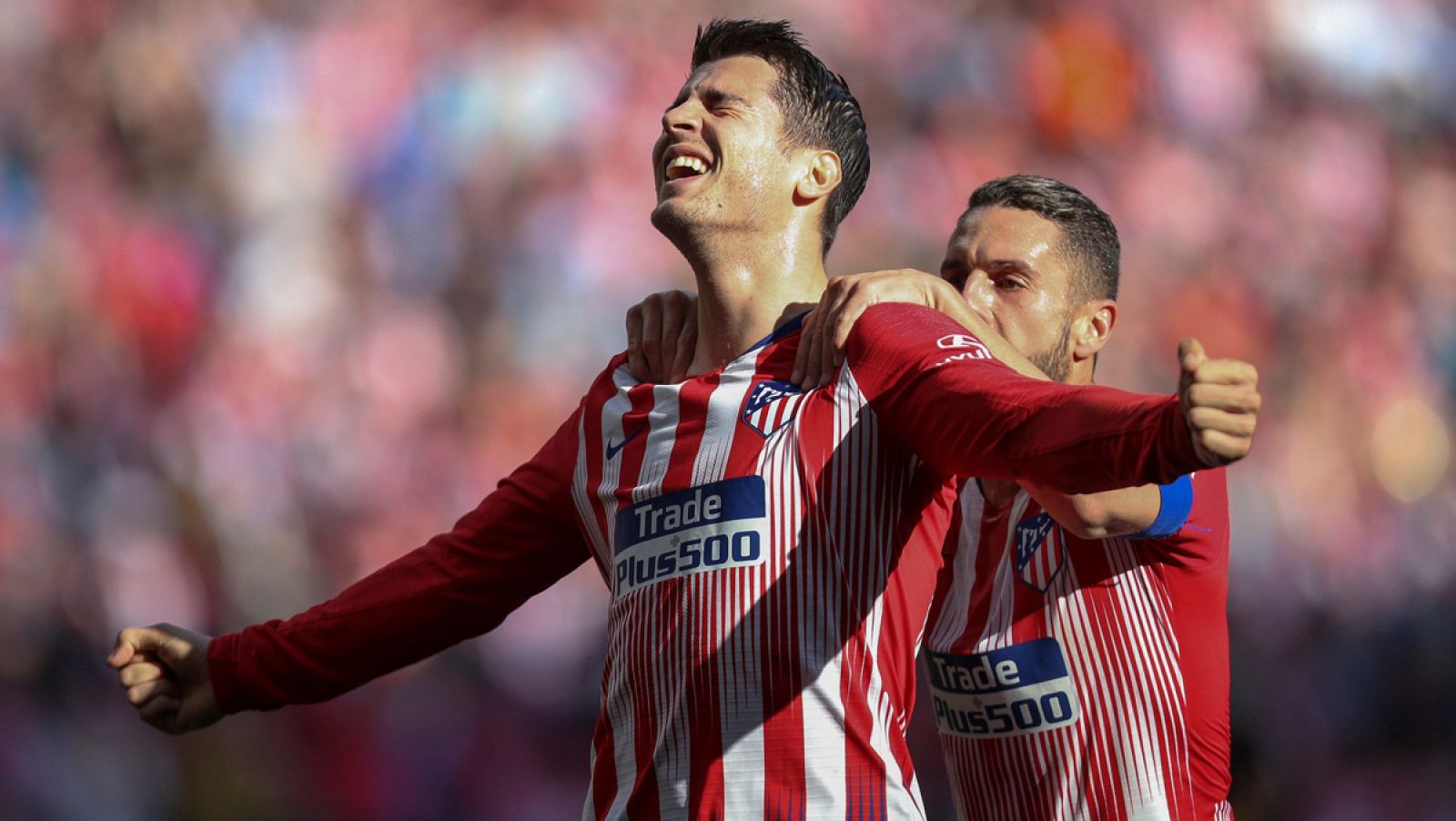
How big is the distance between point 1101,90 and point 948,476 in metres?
5.39

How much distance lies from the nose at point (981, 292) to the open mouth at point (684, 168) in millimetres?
1025

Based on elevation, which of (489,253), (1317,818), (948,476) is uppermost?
(489,253)

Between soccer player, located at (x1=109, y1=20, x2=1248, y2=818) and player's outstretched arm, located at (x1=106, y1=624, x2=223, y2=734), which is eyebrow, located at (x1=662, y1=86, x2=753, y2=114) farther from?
player's outstretched arm, located at (x1=106, y1=624, x2=223, y2=734)

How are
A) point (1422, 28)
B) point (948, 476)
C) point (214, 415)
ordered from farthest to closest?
1. point (1422, 28)
2. point (214, 415)
3. point (948, 476)

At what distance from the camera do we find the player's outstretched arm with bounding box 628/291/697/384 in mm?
2727

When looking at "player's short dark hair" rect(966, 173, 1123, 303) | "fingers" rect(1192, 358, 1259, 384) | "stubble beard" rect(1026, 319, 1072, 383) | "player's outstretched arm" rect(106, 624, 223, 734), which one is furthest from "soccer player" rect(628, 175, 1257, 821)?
→ "fingers" rect(1192, 358, 1259, 384)

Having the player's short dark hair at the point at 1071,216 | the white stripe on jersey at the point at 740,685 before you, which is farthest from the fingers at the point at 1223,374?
the player's short dark hair at the point at 1071,216

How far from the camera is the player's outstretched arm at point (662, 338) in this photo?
2.73 m

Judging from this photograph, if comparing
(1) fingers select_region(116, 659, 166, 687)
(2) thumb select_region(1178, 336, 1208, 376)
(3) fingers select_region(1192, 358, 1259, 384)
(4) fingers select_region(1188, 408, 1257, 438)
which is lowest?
(1) fingers select_region(116, 659, 166, 687)

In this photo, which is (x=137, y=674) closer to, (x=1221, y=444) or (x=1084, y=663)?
(x=1084, y=663)

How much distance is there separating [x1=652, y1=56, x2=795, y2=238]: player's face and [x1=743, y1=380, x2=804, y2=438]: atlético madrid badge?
392 mm

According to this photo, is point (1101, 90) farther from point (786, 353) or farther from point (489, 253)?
point (786, 353)

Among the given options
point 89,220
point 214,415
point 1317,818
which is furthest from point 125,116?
point 1317,818

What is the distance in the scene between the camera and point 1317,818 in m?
6.10
